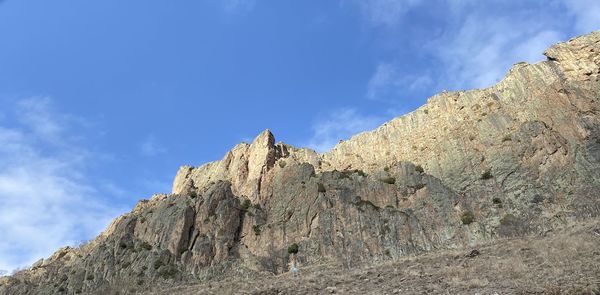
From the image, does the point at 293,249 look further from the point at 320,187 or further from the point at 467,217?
the point at 467,217

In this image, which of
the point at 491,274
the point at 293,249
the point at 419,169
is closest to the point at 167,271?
the point at 293,249

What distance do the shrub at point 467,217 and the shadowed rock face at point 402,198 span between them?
0.15m

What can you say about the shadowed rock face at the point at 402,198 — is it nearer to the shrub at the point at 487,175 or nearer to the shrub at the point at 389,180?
the shrub at the point at 389,180

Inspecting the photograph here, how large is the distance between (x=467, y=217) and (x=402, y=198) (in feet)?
34.6

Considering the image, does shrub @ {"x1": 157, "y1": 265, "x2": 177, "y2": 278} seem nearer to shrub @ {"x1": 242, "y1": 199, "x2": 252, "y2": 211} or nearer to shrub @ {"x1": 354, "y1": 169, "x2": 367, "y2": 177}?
shrub @ {"x1": 242, "y1": 199, "x2": 252, "y2": 211}

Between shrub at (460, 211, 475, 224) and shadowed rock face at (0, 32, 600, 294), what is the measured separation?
15cm

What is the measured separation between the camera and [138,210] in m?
76.2

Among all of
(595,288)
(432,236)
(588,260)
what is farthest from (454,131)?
(595,288)

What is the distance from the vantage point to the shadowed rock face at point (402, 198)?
5341 cm

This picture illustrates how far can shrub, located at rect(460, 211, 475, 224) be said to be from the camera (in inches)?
2109

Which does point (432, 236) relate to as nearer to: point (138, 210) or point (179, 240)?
point (179, 240)

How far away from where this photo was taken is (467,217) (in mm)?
54031

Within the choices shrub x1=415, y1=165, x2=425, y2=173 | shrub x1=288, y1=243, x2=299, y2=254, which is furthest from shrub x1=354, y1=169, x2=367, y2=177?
shrub x1=288, y1=243, x2=299, y2=254

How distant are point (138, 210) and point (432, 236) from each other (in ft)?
148
